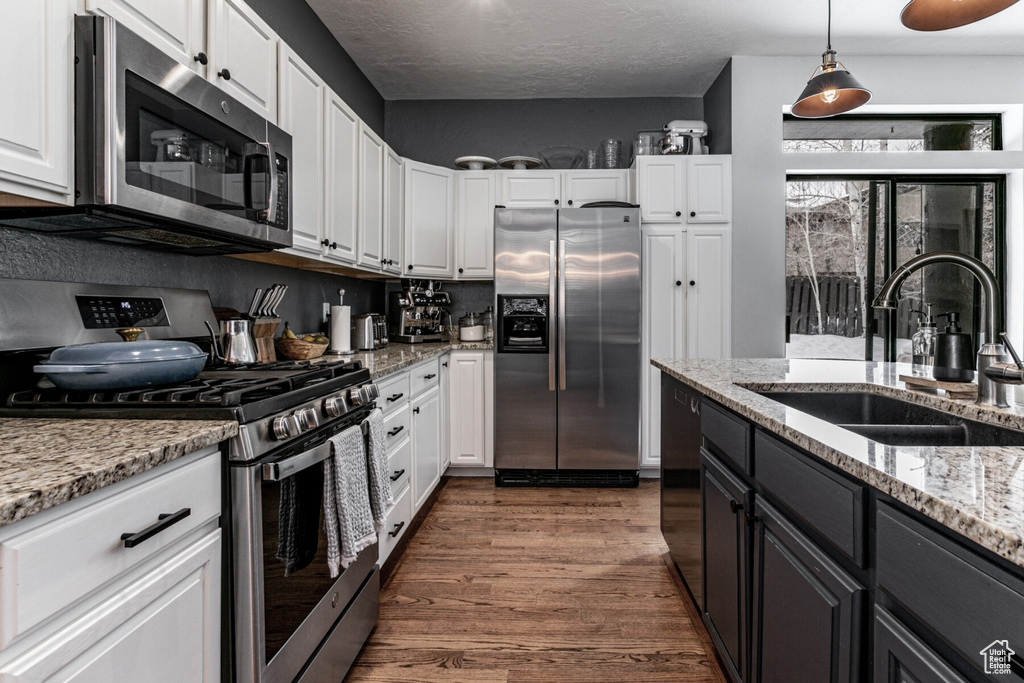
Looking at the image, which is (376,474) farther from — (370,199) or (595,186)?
(595,186)

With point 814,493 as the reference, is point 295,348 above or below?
above

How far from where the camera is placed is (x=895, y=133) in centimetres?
378

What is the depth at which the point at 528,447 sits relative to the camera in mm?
3605

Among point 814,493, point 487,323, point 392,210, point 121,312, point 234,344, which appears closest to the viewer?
point 814,493

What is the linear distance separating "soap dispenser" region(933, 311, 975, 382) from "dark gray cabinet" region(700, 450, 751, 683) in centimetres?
66

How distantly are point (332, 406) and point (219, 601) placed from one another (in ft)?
1.83

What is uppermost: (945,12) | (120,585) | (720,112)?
(720,112)

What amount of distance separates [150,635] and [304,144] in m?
1.85

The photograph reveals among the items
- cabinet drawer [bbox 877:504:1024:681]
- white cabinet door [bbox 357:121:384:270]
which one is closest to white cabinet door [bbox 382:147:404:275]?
white cabinet door [bbox 357:121:384:270]

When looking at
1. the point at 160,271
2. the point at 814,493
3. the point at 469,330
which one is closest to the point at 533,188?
the point at 469,330

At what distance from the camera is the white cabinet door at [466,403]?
366 centimetres

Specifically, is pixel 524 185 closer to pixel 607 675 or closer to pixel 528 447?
pixel 528 447

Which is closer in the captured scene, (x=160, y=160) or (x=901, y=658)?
(x=901, y=658)

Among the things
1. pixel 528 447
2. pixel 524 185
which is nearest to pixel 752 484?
pixel 528 447
